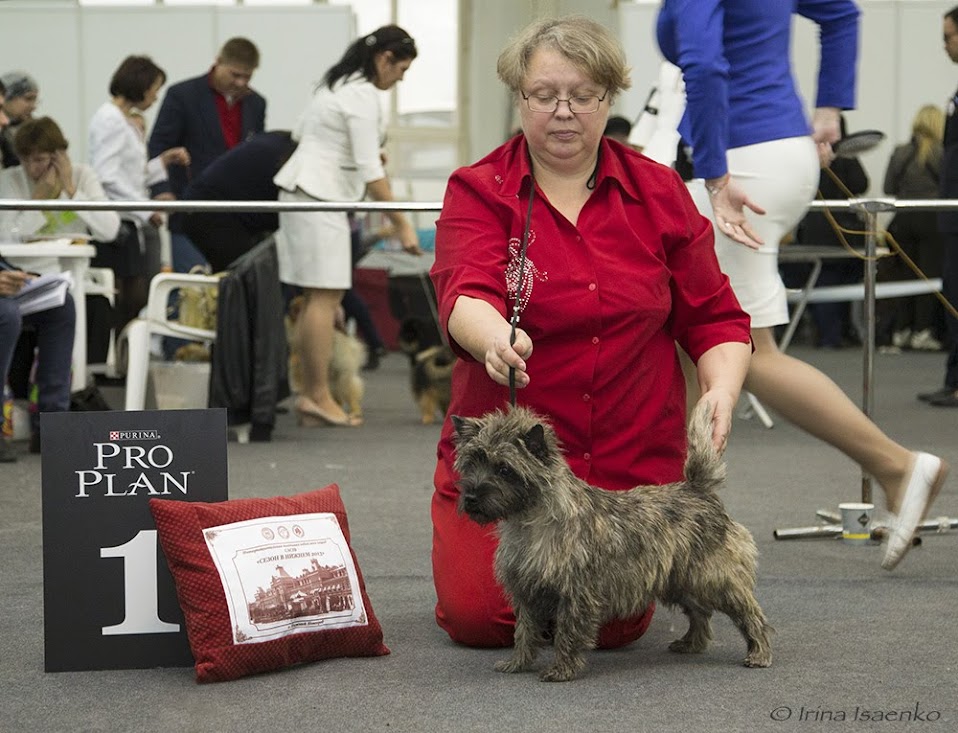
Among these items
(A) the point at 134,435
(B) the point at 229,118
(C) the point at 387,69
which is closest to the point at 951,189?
(C) the point at 387,69

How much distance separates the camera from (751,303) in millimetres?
2811

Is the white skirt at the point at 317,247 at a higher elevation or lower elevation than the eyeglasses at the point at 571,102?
lower

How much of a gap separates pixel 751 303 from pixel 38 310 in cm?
271

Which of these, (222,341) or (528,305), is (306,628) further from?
(222,341)

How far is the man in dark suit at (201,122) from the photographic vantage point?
666cm

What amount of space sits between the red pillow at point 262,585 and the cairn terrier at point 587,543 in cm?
28

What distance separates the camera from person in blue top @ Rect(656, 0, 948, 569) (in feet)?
8.64

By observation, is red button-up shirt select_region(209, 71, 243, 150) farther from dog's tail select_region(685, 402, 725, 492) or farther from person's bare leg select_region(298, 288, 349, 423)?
dog's tail select_region(685, 402, 725, 492)

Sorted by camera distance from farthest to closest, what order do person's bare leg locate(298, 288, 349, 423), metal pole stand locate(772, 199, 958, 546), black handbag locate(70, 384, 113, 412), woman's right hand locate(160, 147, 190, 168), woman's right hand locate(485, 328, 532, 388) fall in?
woman's right hand locate(160, 147, 190, 168)
person's bare leg locate(298, 288, 349, 423)
black handbag locate(70, 384, 113, 412)
metal pole stand locate(772, 199, 958, 546)
woman's right hand locate(485, 328, 532, 388)

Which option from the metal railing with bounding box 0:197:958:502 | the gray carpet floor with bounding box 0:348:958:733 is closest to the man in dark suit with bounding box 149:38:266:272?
the metal railing with bounding box 0:197:958:502

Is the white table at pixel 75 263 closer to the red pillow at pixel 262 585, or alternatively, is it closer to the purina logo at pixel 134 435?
the purina logo at pixel 134 435

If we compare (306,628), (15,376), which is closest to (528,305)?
(306,628)

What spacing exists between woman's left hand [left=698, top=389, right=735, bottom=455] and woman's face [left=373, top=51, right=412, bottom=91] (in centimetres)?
340

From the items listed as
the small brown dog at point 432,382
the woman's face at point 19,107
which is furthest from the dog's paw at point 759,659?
the woman's face at point 19,107
